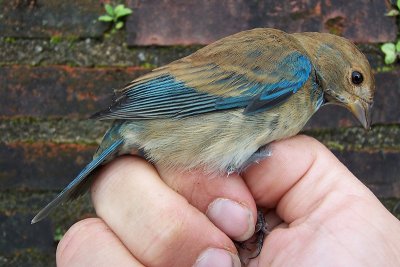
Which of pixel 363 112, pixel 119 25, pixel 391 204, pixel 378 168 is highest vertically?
pixel 119 25

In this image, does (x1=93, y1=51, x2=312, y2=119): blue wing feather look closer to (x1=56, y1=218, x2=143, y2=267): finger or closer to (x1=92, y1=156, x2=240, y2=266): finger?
(x1=92, y1=156, x2=240, y2=266): finger

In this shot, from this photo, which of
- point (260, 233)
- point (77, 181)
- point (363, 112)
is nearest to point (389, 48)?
point (363, 112)

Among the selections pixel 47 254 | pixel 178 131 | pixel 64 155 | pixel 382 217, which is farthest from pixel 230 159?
pixel 47 254

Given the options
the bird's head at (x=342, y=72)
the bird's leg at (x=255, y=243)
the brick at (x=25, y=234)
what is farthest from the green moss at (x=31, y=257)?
the bird's head at (x=342, y=72)

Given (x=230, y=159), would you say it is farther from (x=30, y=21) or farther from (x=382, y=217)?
(x=30, y=21)

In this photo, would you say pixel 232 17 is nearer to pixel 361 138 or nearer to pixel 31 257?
pixel 361 138

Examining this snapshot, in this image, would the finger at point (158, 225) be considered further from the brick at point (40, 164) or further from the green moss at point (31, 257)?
the green moss at point (31, 257)
